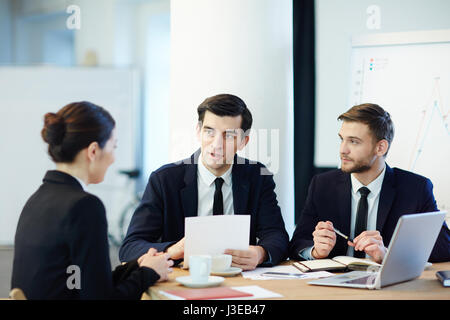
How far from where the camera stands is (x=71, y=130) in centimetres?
167

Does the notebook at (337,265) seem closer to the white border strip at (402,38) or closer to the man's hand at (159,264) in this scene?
the man's hand at (159,264)

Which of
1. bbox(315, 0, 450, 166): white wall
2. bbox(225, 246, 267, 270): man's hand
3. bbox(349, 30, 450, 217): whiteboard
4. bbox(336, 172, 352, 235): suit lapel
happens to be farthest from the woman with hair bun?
bbox(315, 0, 450, 166): white wall

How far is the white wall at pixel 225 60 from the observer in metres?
3.04

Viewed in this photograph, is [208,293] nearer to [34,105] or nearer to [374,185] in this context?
[374,185]

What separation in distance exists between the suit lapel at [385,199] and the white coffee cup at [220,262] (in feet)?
2.76

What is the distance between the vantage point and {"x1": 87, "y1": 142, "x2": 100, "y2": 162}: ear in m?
1.70

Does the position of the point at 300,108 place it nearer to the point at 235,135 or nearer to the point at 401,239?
the point at 235,135

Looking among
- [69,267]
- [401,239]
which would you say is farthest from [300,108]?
[69,267]

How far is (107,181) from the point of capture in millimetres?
4926

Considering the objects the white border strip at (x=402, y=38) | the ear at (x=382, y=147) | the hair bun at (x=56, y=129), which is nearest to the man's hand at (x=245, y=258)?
the hair bun at (x=56, y=129)

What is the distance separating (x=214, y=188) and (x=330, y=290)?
2.88 feet

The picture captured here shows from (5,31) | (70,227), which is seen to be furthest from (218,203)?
(5,31)

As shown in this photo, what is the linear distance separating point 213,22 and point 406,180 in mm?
1309

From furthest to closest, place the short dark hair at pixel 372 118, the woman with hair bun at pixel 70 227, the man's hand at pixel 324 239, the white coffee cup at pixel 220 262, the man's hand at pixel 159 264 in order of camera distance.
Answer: the short dark hair at pixel 372 118
the man's hand at pixel 324 239
the white coffee cup at pixel 220 262
the man's hand at pixel 159 264
the woman with hair bun at pixel 70 227
